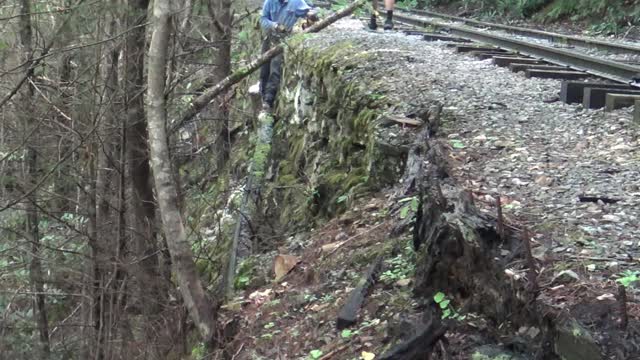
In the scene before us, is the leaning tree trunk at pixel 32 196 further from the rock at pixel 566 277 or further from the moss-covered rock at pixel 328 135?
the rock at pixel 566 277

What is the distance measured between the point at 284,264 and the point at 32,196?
4.60 metres

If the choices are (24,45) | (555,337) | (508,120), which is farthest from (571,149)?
(24,45)

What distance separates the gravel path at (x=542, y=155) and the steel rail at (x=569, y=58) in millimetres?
774

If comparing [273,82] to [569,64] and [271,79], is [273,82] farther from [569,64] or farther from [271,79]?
[569,64]

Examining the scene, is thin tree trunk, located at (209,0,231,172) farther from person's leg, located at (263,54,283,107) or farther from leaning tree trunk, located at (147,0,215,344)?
leaning tree trunk, located at (147,0,215,344)

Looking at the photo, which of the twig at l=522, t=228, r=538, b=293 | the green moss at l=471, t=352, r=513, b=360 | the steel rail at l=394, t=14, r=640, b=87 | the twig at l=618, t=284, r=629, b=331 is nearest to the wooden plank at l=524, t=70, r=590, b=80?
the steel rail at l=394, t=14, r=640, b=87

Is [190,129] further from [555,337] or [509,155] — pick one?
[555,337]

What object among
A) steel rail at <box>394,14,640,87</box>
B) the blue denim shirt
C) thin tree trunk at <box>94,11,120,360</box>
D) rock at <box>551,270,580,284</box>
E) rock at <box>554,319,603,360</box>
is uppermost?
the blue denim shirt

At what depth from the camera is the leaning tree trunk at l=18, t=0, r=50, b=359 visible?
9.01 m

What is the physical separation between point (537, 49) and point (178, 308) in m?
6.72

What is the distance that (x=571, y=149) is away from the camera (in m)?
5.61

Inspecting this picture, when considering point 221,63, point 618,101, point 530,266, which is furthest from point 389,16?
point 530,266

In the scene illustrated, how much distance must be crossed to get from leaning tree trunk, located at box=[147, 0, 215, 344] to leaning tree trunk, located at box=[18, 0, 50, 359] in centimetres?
237

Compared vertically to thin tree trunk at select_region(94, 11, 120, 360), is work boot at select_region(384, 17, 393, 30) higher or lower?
higher
